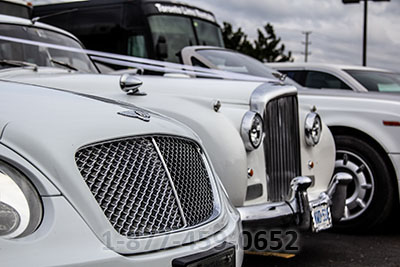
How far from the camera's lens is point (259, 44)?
41.9m

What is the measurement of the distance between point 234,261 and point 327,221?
181 cm

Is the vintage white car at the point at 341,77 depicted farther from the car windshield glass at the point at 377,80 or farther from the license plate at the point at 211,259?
the license plate at the point at 211,259

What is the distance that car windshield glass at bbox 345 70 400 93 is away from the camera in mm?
7707

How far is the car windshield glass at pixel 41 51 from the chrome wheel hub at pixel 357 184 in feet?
8.37

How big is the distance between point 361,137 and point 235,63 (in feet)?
4.86

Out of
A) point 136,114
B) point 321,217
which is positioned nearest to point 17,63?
point 136,114

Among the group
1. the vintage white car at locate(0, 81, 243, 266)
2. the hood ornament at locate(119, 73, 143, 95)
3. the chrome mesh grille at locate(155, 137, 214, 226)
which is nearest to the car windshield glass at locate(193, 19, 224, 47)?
the hood ornament at locate(119, 73, 143, 95)

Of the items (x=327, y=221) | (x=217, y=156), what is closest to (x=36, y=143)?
(x=217, y=156)

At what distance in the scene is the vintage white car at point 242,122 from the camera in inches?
147

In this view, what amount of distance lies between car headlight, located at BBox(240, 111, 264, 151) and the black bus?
7.69 metres

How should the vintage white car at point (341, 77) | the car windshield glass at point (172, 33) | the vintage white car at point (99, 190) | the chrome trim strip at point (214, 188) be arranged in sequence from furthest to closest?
the car windshield glass at point (172, 33), the vintage white car at point (341, 77), the chrome trim strip at point (214, 188), the vintage white car at point (99, 190)

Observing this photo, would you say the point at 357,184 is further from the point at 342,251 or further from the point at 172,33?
the point at 172,33

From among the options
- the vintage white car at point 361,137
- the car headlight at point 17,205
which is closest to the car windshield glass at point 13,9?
the vintage white car at point 361,137

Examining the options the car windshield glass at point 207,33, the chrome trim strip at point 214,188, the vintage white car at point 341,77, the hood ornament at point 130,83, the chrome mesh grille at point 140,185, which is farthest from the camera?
the car windshield glass at point 207,33
